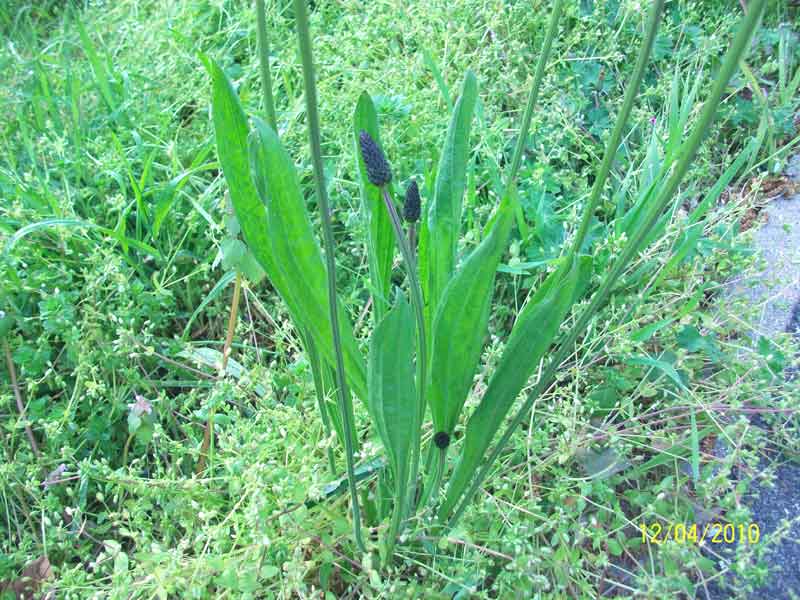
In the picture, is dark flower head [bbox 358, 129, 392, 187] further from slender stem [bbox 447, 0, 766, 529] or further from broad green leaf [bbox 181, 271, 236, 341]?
broad green leaf [bbox 181, 271, 236, 341]

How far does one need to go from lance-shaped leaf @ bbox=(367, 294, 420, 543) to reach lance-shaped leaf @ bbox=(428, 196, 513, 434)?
6 centimetres

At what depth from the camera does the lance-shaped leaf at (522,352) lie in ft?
2.93

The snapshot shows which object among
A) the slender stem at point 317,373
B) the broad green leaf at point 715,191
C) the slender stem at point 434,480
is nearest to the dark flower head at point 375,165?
the slender stem at point 317,373

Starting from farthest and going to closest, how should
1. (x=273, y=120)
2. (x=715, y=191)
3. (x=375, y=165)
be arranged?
1. (x=715, y=191)
2. (x=273, y=120)
3. (x=375, y=165)

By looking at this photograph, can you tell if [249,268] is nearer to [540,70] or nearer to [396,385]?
[396,385]

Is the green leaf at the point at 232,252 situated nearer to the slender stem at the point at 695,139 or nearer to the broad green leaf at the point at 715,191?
the slender stem at the point at 695,139

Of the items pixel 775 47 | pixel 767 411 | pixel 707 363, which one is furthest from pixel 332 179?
pixel 775 47

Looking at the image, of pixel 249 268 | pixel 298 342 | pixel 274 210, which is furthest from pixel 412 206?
pixel 298 342

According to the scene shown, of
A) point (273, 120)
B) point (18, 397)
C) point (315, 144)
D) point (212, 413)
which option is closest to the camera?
point (315, 144)

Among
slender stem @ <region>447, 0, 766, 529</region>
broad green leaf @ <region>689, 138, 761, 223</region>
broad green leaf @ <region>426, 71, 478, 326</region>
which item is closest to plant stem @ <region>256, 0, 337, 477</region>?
broad green leaf @ <region>426, 71, 478, 326</region>

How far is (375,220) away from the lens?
1.03m

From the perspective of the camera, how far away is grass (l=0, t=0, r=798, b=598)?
117 cm

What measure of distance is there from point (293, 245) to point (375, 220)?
A: 177 mm

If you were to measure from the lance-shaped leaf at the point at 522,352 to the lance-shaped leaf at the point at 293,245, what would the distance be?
0.63 feet
